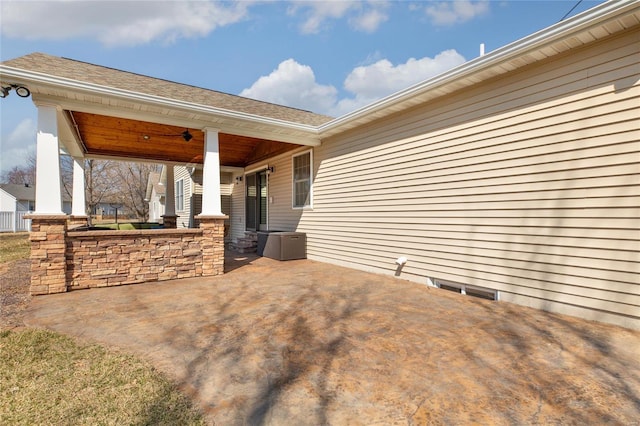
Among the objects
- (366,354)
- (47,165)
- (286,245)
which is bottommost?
(366,354)

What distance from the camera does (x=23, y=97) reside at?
4.50m

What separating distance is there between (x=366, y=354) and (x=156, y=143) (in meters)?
8.13

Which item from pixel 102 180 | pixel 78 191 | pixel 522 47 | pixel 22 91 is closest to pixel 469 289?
pixel 522 47

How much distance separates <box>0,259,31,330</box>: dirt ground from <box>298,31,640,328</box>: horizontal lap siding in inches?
210

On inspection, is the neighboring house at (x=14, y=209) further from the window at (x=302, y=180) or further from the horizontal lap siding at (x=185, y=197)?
the window at (x=302, y=180)

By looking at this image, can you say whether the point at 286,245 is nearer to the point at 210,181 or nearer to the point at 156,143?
the point at 210,181

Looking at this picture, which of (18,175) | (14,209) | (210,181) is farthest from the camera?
(18,175)

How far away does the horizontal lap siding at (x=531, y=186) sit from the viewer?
3203 mm

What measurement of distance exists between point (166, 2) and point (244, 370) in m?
8.01

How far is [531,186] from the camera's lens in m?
3.86

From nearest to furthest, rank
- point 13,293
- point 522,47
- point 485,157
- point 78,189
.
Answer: point 522,47, point 485,157, point 13,293, point 78,189

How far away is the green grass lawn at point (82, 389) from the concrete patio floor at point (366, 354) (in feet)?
0.53

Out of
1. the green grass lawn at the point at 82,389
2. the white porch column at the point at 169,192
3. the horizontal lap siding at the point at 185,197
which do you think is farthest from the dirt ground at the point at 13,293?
the horizontal lap siding at the point at 185,197

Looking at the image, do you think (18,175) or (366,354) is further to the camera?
(18,175)
